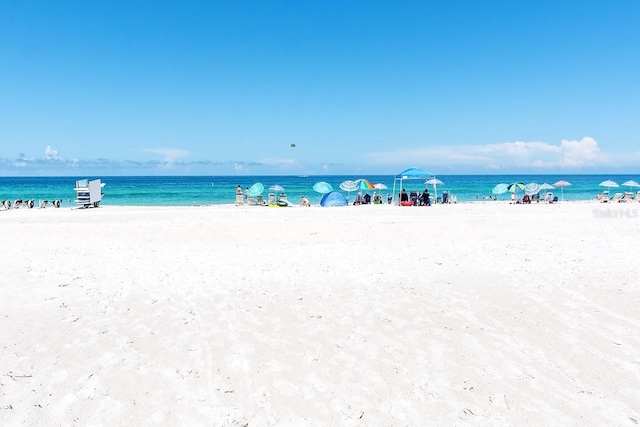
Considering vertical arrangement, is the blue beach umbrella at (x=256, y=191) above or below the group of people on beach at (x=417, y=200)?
above

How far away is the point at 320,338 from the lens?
16.3 feet

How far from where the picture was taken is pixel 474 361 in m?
4.41

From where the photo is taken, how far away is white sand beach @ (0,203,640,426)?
3568 millimetres

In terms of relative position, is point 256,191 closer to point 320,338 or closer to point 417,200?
point 417,200

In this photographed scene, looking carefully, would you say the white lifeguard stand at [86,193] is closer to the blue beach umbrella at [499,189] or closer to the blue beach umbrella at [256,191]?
the blue beach umbrella at [256,191]

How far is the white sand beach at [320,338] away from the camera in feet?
11.7

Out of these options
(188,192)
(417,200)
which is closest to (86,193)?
(417,200)

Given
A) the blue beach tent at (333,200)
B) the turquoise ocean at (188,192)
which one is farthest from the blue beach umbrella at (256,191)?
the turquoise ocean at (188,192)

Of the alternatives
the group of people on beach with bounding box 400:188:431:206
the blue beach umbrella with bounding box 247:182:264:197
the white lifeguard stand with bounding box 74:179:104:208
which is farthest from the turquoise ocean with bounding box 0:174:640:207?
the group of people on beach with bounding box 400:188:431:206

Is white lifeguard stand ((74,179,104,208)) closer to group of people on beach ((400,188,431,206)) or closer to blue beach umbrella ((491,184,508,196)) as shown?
group of people on beach ((400,188,431,206))

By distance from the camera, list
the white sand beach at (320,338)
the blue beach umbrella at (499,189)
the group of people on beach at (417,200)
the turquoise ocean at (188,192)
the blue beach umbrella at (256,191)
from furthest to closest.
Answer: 1. the turquoise ocean at (188,192)
2. the blue beach umbrella at (499,189)
3. the blue beach umbrella at (256,191)
4. the group of people on beach at (417,200)
5. the white sand beach at (320,338)

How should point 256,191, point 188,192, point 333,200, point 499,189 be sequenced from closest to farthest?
point 333,200 < point 256,191 < point 499,189 < point 188,192

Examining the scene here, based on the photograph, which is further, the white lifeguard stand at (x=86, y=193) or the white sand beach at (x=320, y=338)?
the white lifeguard stand at (x=86, y=193)

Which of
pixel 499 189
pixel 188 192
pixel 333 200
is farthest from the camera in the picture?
pixel 188 192
